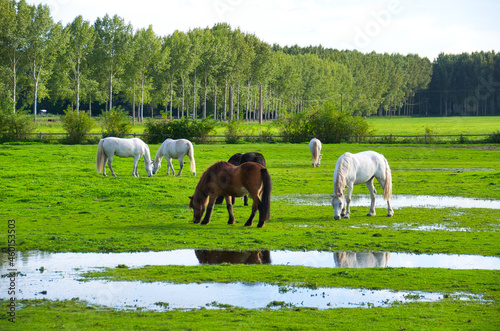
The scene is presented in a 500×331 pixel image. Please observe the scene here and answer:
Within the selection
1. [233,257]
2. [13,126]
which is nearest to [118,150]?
[233,257]

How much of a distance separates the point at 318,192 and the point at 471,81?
157376mm

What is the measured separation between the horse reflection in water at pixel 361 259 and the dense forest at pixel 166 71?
37198 mm

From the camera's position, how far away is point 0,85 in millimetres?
63469

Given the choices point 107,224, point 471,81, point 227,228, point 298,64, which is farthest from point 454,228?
point 471,81

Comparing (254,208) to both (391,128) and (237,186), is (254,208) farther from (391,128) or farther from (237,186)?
(391,128)

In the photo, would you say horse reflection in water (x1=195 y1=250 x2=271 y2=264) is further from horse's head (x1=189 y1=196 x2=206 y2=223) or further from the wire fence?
the wire fence

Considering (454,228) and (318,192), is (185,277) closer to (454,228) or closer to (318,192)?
(454,228)

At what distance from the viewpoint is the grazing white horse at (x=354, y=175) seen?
14.2 meters

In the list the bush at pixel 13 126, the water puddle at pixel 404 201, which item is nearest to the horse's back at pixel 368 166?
the water puddle at pixel 404 201

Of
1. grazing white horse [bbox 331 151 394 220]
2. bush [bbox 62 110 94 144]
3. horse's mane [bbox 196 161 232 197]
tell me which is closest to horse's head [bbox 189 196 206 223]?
horse's mane [bbox 196 161 232 197]

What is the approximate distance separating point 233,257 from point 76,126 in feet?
123

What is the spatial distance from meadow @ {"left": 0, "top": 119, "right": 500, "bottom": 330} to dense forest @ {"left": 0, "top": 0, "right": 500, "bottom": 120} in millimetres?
26297

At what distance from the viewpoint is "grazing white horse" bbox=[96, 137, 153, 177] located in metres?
23.4

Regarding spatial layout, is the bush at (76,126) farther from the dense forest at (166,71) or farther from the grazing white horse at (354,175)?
the grazing white horse at (354,175)
